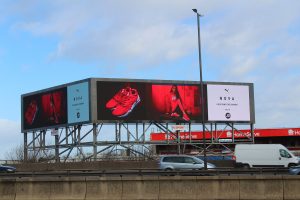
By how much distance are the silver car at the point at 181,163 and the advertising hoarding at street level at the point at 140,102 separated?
25.1 m

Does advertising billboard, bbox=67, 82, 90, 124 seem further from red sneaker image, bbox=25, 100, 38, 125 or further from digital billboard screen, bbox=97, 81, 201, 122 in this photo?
red sneaker image, bbox=25, 100, 38, 125

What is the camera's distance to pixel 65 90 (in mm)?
69312

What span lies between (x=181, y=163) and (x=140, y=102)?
90.5ft

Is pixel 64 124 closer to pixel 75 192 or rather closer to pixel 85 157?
pixel 85 157

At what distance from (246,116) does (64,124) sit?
2343 centimetres

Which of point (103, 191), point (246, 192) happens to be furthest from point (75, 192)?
point (246, 192)

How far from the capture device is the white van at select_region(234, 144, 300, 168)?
47.3m

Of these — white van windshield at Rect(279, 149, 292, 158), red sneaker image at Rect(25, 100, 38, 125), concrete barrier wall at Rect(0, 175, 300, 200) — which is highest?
red sneaker image at Rect(25, 100, 38, 125)

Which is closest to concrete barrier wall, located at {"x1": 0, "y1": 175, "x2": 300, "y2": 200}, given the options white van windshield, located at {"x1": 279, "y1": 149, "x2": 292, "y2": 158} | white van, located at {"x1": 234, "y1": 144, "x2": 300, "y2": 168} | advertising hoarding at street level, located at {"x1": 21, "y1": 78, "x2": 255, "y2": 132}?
white van, located at {"x1": 234, "y1": 144, "x2": 300, "y2": 168}

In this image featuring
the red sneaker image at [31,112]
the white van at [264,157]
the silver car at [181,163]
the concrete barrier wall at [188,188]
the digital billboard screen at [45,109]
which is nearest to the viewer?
the concrete barrier wall at [188,188]

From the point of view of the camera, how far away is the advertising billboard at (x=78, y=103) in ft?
216

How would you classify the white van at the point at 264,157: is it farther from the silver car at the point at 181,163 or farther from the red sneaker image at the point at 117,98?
the red sneaker image at the point at 117,98

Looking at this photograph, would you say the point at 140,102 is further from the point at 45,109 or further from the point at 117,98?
the point at 45,109

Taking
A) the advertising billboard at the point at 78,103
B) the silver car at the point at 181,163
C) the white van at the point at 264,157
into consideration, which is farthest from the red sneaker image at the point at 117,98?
the silver car at the point at 181,163
